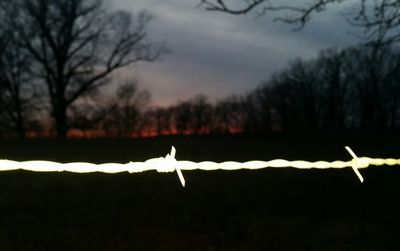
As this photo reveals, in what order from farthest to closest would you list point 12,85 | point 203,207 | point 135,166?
point 12,85, point 203,207, point 135,166

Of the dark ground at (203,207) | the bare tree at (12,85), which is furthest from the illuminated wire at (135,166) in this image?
the bare tree at (12,85)

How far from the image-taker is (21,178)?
480 inches

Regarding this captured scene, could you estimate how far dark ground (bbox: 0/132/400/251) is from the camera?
7.92m

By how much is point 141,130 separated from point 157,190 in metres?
44.2

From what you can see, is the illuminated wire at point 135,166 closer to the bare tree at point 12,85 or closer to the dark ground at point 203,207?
the dark ground at point 203,207

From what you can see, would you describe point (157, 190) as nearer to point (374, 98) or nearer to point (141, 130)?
point (141, 130)

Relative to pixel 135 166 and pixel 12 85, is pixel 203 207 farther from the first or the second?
pixel 12 85

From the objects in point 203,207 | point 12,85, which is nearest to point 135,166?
point 203,207

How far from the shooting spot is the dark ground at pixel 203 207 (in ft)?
26.0

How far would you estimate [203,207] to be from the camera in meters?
9.71

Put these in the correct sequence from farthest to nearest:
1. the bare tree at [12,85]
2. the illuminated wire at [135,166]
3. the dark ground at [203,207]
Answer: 1. the bare tree at [12,85]
2. the dark ground at [203,207]
3. the illuminated wire at [135,166]

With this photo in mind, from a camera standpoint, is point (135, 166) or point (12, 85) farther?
point (12, 85)

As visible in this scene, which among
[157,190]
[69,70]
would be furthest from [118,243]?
[69,70]

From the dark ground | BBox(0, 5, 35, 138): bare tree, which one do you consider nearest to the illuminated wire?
the dark ground
